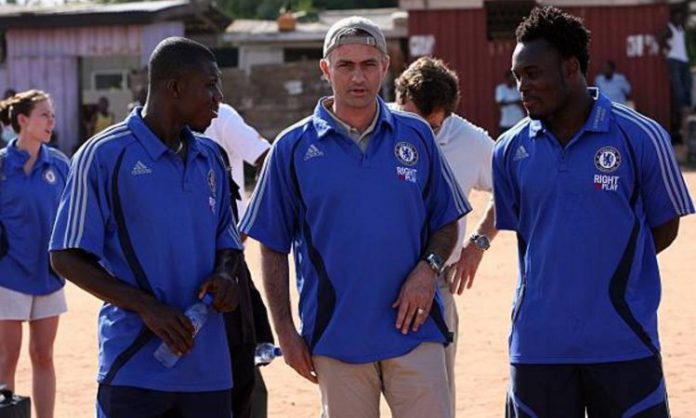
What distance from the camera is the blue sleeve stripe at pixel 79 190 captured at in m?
5.12

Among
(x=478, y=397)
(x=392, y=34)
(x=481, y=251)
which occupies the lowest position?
(x=478, y=397)

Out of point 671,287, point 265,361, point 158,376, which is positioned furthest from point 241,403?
point 671,287

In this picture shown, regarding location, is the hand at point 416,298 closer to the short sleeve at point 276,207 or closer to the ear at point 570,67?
the short sleeve at point 276,207

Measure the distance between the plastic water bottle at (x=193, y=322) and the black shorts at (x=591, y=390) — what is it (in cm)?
121

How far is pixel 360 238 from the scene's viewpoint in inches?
212

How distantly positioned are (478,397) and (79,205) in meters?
5.22

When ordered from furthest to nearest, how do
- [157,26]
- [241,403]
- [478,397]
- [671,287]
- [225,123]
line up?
1. [157,26]
2. [671,287]
3. [478,397]
4. [225,123]
5. [241,403]

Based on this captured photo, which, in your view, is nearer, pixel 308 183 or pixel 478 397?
pixel 308 183

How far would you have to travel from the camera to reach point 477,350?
11500 millimetres

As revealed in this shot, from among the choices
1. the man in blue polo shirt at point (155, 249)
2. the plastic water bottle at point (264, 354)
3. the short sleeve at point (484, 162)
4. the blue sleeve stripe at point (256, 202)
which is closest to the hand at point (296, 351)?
the man in blue polo shirt at point (155, 249)

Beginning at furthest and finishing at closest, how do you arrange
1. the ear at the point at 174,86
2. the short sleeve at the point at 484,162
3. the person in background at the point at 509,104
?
the person in background at the point at 509,104
the short sleeve at the point at 484,162
the ear at the point at 174,86

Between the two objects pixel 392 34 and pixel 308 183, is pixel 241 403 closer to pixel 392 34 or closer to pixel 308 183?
pixel 308 183

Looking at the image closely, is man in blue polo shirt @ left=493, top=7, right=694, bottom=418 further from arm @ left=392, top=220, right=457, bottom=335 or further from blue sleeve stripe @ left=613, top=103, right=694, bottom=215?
arm @ left=392, top=220, right=457, bottom=335

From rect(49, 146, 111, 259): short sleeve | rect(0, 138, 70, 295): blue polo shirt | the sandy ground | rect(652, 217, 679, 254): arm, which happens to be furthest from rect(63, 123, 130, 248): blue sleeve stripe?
the sandy ground
